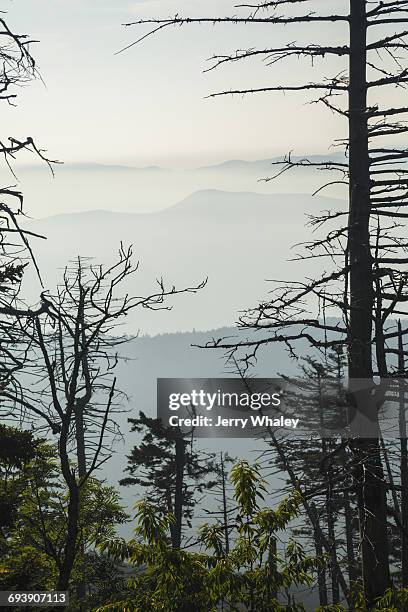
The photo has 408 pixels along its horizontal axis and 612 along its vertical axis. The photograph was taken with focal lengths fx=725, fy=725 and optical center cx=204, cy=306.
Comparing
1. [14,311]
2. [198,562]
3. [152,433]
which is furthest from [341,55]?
[152,433]

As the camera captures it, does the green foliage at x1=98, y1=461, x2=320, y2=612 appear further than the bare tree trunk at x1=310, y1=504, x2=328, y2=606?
No

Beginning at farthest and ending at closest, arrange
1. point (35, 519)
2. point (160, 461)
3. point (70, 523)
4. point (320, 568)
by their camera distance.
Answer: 1. point (160, 461)
2. point (35, 519)
3. point (320, 568)
4. point (70, 523)

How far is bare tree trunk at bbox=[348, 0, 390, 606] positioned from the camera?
9.51m

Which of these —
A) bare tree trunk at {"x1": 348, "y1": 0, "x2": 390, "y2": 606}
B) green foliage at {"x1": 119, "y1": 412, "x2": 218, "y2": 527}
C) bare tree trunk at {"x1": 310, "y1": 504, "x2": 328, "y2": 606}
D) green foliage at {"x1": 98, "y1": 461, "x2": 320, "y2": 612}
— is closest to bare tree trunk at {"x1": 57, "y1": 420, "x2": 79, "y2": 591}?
green foliage at {"x1": 98, "y1": 461, "x2": 320, "y2": 612}

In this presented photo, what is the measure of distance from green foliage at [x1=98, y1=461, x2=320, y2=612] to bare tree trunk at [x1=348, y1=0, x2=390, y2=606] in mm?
1756

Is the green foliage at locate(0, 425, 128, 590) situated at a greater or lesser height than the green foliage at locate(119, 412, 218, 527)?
lesser

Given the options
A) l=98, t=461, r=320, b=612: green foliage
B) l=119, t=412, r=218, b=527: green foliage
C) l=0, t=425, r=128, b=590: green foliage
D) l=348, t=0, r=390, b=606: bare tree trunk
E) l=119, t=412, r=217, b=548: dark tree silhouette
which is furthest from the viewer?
l=119, t=412, r=218, b=527: green foliage

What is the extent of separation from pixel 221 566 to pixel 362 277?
14.1ft

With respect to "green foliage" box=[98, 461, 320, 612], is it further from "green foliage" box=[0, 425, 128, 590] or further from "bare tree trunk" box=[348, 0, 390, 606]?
"bare tree trunk" box=[348, 0, 390, 606]

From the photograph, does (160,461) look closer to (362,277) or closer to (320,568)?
(362,277)

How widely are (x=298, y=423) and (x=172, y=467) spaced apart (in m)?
7.43

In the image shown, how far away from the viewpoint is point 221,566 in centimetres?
752

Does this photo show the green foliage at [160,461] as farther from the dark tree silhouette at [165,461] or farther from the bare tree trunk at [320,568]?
the bare tree trunk at [320,568]

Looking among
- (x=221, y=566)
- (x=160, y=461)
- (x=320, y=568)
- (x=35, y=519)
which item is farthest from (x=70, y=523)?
(x=160, y=461)
